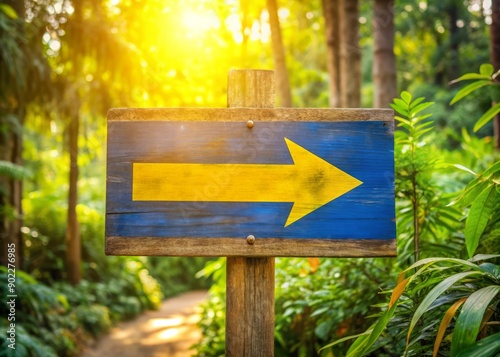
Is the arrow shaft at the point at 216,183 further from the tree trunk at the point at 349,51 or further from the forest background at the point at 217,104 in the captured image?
the tree trunk at the point at 349,51

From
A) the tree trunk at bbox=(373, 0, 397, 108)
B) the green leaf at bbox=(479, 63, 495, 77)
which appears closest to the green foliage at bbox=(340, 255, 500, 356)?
the green leaf at bbox=(479, 63, 495, 77)

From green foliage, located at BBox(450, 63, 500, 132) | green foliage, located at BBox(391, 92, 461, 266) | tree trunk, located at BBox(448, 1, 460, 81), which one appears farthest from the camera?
tree trunk, located at BBox(448, 1, 460, 81)

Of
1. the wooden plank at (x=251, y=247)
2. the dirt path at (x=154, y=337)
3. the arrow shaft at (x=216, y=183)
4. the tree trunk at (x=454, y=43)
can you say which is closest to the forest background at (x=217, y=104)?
the wooden plank at (x=251, y=247)

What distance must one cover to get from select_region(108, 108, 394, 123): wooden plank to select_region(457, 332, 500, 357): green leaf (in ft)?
2.64

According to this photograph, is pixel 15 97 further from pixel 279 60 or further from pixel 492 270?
pixel 492 270

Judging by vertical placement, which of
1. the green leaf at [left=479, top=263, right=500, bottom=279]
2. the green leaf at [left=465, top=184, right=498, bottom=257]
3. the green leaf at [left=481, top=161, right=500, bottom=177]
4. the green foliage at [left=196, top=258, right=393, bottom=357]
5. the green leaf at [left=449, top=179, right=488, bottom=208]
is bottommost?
the green foliage at [left=196, top=258, right=393, bottom=357]

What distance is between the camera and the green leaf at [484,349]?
149 cm

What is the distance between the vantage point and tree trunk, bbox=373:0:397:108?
6012 millimetres

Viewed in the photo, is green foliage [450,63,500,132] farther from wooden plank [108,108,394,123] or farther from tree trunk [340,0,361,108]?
tree trunk [340,0,361,108]

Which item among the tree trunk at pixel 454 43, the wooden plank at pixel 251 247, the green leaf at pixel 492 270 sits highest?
the tree trunk at pixel 454 43

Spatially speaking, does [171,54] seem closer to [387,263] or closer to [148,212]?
[387,263]

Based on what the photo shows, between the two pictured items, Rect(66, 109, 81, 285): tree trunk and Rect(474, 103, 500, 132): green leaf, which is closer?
Rect(474, 103, 500, 132): green leaf

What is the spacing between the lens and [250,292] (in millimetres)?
2002

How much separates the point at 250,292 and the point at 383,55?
4.89 m
